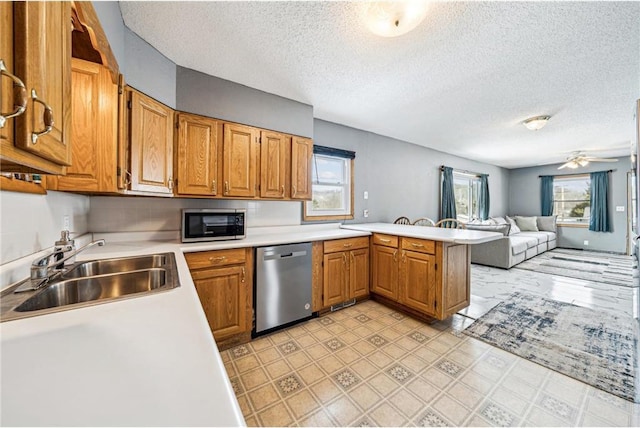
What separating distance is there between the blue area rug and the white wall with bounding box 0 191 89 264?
3.15 meters

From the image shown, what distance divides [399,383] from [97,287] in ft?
6.25

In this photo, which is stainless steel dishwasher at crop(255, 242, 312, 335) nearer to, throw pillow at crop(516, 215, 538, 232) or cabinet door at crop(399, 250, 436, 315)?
cabinet door at crop(399, 250, 436, 315)

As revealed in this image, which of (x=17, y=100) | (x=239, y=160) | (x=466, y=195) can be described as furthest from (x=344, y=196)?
(x=466, y=195)

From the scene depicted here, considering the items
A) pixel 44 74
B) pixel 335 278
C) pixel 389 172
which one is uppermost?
pixel 389 172

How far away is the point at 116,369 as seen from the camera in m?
0.53

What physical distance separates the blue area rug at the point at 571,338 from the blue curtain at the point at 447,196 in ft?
8.16

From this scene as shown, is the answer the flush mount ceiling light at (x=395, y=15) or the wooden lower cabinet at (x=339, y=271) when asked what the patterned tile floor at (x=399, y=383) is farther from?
the flush mount ceiling light at (x=395, y=15)

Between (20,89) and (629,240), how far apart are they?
364 inches

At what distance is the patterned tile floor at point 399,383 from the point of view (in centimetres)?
145

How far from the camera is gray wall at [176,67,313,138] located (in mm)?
2236

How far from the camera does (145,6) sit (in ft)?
5.25

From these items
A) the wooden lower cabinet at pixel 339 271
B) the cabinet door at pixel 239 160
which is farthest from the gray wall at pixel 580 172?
the cabinet door at pixel 239 160

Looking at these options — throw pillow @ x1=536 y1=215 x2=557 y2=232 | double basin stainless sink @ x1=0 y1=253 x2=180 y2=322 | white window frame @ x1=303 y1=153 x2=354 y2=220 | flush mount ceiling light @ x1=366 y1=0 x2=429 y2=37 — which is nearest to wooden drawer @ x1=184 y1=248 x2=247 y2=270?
double basin stainless sink @ x1=0 y1=253 x2=180 y2=322

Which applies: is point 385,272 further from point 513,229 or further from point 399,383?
point 513,229
